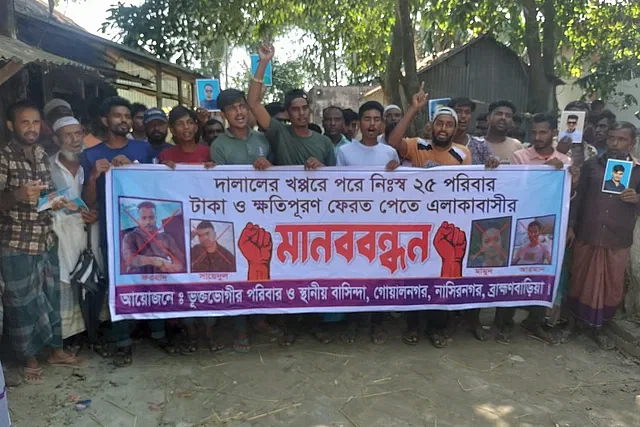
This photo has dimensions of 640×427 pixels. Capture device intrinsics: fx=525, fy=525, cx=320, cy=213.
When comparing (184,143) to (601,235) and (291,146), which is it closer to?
(291,146)

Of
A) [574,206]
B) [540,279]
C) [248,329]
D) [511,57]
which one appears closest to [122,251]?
[248,329]

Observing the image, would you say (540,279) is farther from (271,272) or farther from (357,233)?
(271,272)

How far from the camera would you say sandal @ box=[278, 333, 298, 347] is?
4047mm

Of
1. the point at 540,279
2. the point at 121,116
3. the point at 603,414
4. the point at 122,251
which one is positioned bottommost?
the point at 603,414

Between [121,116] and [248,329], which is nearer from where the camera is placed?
[121,116]

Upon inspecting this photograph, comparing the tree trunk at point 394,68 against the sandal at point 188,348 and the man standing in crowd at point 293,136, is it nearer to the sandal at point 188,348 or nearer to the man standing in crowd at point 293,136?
the man standing in crowd at point 293,136

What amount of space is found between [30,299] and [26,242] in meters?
0.38

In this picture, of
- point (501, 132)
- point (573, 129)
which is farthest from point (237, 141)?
point (573, 129)

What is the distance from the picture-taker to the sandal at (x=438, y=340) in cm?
406

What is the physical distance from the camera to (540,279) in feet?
13.3

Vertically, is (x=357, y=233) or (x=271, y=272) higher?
(x=357, y=233)

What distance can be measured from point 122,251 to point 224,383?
45.8 inches

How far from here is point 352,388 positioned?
3439 millimetres

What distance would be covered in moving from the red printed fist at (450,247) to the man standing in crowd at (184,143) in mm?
1806
